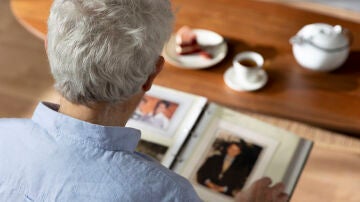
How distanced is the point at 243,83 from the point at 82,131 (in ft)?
2.49

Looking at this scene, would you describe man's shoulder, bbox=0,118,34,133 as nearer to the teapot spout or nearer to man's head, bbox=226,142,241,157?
man's head, bbox=226,142,241,157

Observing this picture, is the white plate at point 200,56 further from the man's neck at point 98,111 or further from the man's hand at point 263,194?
the man's neck at point 98,111

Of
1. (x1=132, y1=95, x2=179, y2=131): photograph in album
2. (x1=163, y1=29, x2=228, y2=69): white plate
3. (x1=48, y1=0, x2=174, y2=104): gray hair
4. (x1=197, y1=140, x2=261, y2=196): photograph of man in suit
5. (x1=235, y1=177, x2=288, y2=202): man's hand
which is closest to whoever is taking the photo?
(x1=48, y1=0, x2=174, y2=104): gray hair

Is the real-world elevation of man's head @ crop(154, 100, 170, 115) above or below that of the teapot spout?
below

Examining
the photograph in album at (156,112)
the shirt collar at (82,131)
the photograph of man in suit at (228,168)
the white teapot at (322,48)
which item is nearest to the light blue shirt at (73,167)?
the shirt collar at (82,131)

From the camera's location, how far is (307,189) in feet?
4.89

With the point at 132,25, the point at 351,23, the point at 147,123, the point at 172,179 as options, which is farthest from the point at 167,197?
the point at 351,23

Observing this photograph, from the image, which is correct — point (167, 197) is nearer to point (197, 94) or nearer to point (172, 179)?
point (172, 179)

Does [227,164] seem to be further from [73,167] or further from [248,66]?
[73,167]

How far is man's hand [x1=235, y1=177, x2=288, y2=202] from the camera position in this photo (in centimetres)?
121

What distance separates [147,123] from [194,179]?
228 millimetres

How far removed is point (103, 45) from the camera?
2.76 ft

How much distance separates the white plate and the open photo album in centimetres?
13

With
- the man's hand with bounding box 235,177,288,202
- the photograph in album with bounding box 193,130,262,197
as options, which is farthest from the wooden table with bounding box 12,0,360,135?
the man's hand with bounding box 235,177,288,202
